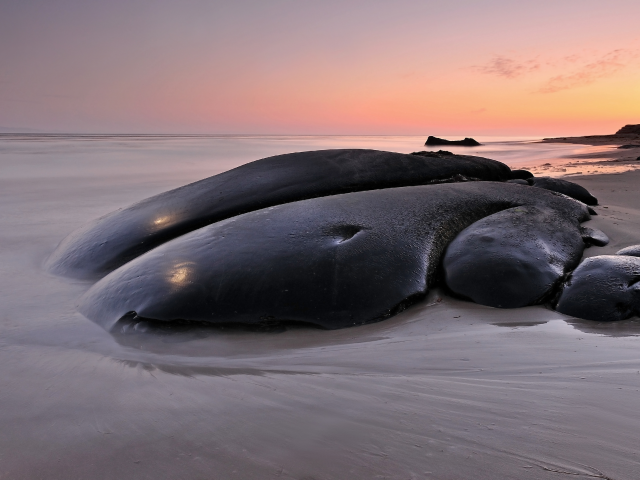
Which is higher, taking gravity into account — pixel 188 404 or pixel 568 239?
pixel 568 239

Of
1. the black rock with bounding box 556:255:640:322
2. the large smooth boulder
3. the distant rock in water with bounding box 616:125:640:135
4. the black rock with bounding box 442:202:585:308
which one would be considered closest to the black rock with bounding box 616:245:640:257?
the black rock with bounding box 442:202:585:308

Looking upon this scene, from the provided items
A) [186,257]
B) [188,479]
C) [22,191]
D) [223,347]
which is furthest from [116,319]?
[22,191]

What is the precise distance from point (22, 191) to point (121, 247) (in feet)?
26.3

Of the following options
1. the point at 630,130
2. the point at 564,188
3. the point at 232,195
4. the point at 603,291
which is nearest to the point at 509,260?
the point at 603,291

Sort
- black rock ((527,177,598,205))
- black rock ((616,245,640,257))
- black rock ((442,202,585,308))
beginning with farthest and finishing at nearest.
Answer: black rock ((527,177,598,205)) → black rock ((616,245,640,257)) → black rock ((442,202,585,308))

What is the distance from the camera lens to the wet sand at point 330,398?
1.60m

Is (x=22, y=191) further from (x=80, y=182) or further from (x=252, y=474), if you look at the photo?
(x=252, y=474)

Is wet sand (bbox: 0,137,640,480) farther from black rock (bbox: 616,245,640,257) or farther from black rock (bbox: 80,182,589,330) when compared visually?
black rock (bbox: 616,245,640,257)

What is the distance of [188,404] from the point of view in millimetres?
2057

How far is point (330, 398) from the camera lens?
2.04 m

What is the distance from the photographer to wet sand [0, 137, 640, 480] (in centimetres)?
160

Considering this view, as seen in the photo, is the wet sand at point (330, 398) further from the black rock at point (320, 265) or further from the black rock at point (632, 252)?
the black rock at point (632, 252)

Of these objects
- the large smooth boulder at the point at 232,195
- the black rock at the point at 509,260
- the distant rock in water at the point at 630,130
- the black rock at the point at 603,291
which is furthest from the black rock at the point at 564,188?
the distant rock in water at the point at 630,130

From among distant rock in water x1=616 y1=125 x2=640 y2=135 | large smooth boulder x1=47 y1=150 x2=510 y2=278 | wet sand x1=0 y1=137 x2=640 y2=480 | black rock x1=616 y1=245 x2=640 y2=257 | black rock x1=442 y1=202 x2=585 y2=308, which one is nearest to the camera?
wet sand x1=0 y1=137 x2=640 y2=480
